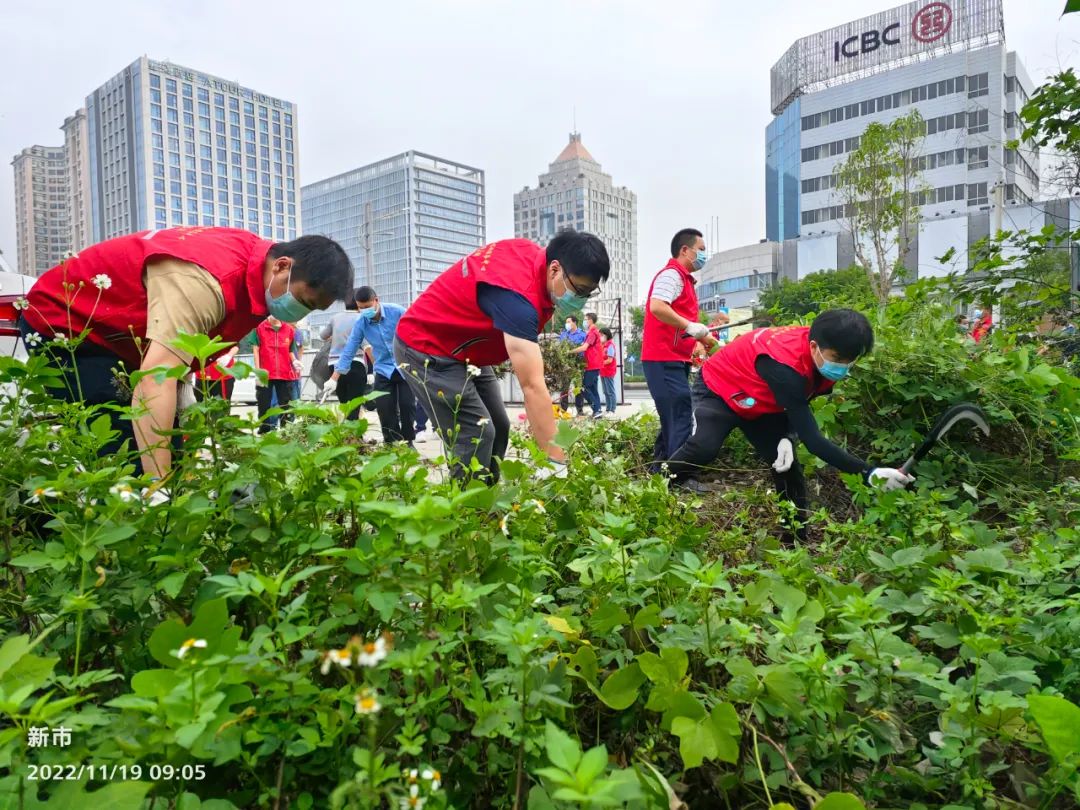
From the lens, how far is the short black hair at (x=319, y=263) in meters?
2.32

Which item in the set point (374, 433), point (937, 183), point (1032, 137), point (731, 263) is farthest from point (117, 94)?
point (1032, 137)

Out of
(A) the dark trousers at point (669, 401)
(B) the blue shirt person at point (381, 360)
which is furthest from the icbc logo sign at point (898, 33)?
(A) the dark trousers at point (669, 401)

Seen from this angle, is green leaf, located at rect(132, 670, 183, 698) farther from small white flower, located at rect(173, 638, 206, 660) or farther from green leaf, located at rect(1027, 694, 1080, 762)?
green leaf, located at rect(1027, 694, 1080, 762)

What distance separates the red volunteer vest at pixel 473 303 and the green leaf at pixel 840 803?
A: 230 centimetres

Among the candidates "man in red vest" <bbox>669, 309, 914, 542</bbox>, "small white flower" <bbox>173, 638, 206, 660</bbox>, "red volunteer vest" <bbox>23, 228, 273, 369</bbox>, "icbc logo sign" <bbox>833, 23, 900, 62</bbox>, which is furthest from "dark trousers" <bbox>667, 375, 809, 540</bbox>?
"icbc logo sign" <bbox>833, 23, 900, 62</bbox>

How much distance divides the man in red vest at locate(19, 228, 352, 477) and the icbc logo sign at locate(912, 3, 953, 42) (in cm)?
7463

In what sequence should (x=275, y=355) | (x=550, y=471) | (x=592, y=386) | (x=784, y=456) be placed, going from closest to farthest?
(x=550, y=471)
(x=784, y=456)
(x=275, y=355)
(x=592, y=386)

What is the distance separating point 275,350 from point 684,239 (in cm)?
444

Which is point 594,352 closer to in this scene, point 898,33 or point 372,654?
point 372,654

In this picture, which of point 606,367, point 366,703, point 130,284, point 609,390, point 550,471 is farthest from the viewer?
point 609,390

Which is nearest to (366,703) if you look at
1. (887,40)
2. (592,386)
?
(592,386)

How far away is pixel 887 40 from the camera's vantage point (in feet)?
205

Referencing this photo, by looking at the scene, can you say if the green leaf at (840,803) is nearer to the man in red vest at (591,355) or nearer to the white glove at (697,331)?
the white glove at (697,331)

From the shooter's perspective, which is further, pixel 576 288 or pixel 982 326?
pixel 982 326
